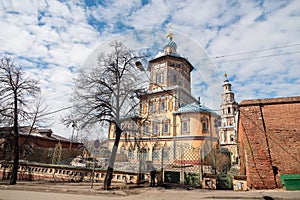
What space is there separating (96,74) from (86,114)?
1775 millimetres

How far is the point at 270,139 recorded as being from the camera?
7.70m

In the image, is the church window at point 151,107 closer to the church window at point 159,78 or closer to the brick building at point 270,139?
the church window at point 159,78

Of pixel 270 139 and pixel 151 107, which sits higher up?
pixel 151 107

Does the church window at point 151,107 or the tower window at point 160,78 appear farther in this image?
the church window at point 151,107

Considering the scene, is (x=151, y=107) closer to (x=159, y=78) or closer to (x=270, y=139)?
(x=159, y=78)

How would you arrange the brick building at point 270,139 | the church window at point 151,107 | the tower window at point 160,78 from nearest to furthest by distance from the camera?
the tower window at point 160,78 < the brick building at point 270,139 < the church window at point 151,107

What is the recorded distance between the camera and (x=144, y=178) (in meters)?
10.5

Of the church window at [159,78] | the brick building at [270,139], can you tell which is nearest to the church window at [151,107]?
the church window at [159,78]

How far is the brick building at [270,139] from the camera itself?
7.31 m

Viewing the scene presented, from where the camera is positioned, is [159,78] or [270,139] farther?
[270,139]

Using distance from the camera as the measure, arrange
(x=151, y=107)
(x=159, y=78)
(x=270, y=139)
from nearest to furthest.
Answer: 1. (x=159, y=78)
2. (x=270, y=139)
3. (x=151, y=107)

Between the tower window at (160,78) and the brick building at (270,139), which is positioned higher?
the tower window at (160,78)

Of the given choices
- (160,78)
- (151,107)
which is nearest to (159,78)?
(160,78)

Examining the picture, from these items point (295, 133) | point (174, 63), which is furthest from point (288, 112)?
point (174, 63)
